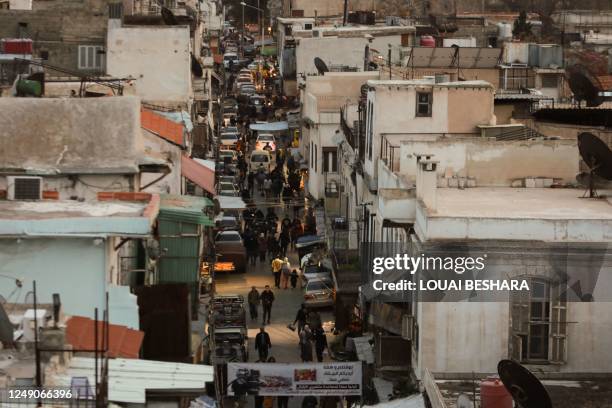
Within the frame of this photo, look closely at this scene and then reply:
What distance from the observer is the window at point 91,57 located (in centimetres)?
4453

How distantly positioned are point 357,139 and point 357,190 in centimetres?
122

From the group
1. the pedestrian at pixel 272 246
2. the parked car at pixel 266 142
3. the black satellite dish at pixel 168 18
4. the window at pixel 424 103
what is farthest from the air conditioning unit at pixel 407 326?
the parked car at pixel 266 142

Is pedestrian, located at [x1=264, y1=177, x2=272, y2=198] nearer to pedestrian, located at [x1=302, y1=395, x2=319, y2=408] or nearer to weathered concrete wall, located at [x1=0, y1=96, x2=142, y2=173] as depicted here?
pedestrian, located at [x1=302, y1=395, x2=319, y2=408]

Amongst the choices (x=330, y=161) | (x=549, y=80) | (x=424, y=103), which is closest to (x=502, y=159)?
(x=424, y=103)

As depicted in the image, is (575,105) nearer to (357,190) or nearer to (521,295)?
(357,190)

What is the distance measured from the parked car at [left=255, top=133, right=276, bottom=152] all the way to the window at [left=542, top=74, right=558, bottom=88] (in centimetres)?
1496

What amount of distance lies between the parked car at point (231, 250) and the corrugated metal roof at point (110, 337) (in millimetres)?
25470

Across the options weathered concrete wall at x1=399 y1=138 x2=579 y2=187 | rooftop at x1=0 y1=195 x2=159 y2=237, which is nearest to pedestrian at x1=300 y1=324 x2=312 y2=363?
weathered concrete wall at x1=399 y1=138 x2=579 y2=187

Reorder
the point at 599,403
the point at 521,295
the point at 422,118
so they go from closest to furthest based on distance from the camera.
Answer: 1. the point at 599,403
2. the point at 521,295
3. the point at 422,118

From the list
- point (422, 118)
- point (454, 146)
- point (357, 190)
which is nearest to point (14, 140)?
point (454, 146)

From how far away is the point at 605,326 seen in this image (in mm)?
28312

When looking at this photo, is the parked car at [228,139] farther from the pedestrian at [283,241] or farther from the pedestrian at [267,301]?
the pedestrian at [267,301]

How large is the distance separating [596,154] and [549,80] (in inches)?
1134

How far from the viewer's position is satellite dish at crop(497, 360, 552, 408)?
74.5ft
